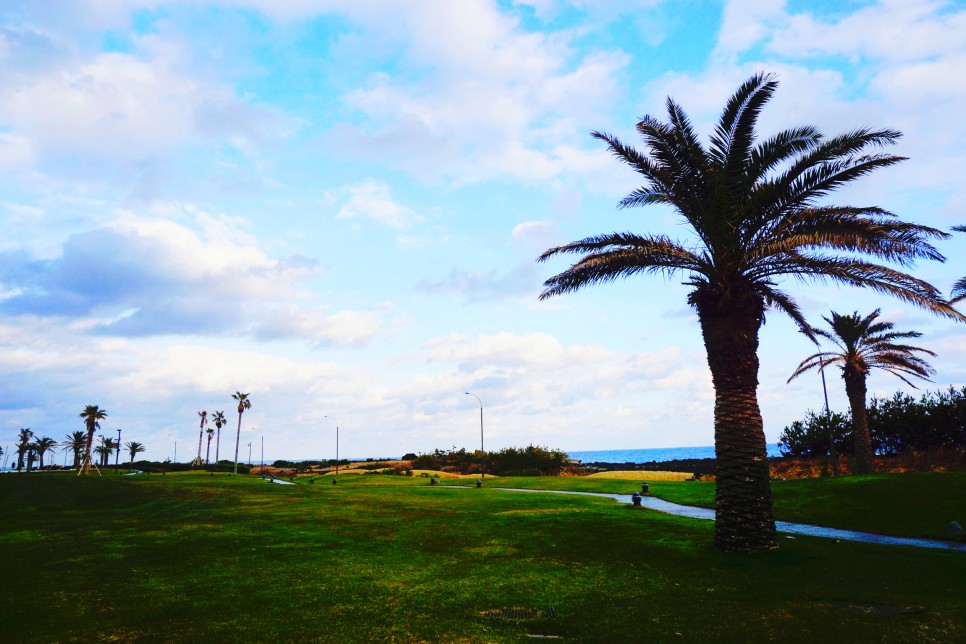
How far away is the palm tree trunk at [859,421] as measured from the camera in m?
35.3

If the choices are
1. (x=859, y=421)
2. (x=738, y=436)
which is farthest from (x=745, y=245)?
(x=859, y=421)

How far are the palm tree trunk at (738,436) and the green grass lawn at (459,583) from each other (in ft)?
2.22

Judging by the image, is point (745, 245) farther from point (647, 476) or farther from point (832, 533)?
point (647, 476)

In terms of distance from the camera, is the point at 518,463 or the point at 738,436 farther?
the point at 518,463

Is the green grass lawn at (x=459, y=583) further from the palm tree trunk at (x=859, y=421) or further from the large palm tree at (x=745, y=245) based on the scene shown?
the palm tree trunk at (x=859, y=421)

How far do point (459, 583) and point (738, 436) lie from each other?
8.09 m

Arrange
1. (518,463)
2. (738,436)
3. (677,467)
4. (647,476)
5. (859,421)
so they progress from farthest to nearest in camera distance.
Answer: (677,467) → (518,463) → (647,476) → (859,421) → (738,436)

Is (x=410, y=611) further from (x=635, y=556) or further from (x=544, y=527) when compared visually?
(x=544, y=527)

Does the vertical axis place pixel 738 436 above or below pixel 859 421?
below

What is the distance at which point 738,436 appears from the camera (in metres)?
14.9

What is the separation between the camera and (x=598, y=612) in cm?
930

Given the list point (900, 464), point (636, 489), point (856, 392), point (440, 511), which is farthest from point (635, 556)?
point (900, 464)

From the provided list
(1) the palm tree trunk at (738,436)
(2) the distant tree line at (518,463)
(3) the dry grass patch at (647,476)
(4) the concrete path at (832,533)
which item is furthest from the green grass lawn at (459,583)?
(2) the distant tree line at (518,463)

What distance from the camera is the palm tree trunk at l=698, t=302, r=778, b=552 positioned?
14508 millimetres
